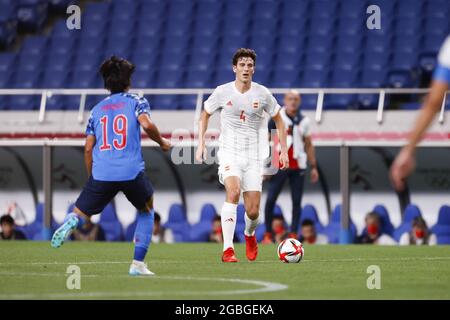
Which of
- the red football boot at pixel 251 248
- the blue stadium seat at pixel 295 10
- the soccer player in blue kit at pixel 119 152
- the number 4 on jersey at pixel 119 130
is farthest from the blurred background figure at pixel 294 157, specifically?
the number 4 on jersey at pixel 119 130

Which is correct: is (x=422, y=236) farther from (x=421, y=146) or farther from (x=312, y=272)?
(x=312, y=272)

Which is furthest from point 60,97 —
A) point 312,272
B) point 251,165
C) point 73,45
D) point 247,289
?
point 247,289

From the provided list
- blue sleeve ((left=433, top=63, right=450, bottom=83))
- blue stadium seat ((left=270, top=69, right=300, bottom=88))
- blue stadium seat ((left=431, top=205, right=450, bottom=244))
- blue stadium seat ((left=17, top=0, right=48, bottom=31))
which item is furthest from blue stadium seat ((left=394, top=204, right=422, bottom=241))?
blue sleeve ((left=433, top=63, right=450, bottom=83))

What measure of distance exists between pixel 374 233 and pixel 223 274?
901 centimetres

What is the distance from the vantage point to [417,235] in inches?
740

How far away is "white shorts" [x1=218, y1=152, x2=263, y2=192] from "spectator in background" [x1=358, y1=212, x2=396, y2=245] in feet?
22.3

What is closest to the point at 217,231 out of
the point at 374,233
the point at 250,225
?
the point at 374,233

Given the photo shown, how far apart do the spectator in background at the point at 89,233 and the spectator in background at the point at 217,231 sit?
6.39 feet

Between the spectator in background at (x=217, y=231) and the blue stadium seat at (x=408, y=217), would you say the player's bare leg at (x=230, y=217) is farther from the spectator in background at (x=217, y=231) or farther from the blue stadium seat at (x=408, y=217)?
the blue stadium seat at (x=408, y=217)

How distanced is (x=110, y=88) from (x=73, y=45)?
1422cm

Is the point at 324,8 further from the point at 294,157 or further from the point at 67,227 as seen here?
the point at 67,227
